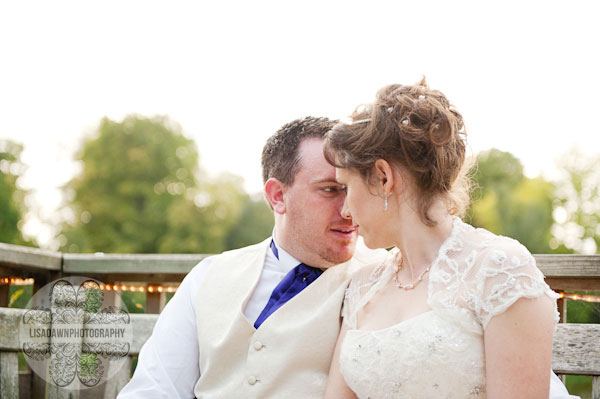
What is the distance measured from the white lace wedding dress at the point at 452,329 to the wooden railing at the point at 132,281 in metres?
0.68

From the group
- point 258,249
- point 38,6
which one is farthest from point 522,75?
point 258,249

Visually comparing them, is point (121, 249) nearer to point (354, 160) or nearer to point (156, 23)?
point (156, 23)

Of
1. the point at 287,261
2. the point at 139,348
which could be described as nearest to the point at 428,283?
the point at 287,261

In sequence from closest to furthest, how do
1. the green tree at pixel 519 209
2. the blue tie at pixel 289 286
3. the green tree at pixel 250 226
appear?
the blue tie at pixel 289 286
the green tree at pixel 519 209
the green tree at pixel 250 226

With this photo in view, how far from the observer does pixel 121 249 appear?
74.4ft

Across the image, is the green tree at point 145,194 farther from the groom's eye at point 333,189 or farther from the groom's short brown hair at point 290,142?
the groom's eye at point 333,189

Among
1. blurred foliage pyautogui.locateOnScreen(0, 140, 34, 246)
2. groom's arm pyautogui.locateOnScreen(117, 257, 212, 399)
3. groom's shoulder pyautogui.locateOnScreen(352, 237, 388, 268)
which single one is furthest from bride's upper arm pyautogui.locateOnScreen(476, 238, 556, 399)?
blurred foliage pyautogui.locateOnScreen(0, 140, 34, 246)

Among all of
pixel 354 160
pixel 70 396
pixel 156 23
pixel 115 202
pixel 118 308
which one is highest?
pixel 156 23

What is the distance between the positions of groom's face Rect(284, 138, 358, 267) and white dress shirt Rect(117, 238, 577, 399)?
0.40ft

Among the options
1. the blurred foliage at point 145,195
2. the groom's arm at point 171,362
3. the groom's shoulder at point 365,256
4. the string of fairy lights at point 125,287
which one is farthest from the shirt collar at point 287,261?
the blurred foliage at point 145,195

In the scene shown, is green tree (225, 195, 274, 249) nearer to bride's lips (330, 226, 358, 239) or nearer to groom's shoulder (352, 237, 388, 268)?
groom's shoulder (352, 237, 388, 268)

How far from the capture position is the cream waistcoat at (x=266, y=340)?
2.51 metres

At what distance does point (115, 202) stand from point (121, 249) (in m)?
1.91

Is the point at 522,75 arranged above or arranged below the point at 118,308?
above
